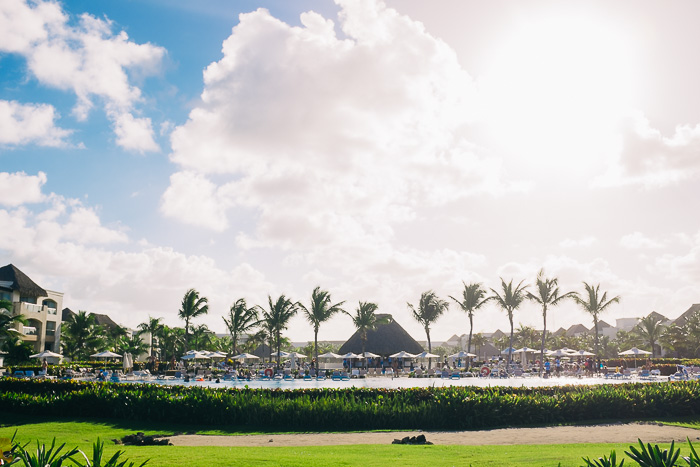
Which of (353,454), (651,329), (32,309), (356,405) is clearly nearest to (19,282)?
(32,309)

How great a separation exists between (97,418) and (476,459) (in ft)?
38.1

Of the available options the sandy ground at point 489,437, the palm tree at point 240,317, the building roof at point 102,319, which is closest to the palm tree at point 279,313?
the palm tree at point 240,317

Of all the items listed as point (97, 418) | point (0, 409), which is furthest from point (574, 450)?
point (0, 409)

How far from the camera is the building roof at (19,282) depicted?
1919 inches

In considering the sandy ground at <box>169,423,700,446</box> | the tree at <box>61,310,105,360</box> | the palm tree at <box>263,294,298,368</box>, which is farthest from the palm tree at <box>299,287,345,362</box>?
the sandy ground at <box>169,423,700,446</box>

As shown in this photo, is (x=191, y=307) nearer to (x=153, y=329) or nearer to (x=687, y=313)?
(x=153, y=329)

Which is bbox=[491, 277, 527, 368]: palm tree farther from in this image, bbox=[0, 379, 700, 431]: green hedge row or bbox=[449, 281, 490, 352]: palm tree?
bbox=[0, 379, 700, 431]: green hedge row

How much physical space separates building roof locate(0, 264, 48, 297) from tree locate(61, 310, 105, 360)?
3.90 m

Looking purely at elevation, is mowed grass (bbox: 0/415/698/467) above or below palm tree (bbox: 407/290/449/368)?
below

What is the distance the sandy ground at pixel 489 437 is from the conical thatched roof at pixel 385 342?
140 ft

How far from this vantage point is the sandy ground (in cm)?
1278

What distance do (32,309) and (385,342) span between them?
108ft

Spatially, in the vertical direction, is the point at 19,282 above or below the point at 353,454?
above

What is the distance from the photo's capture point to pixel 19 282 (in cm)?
4906
